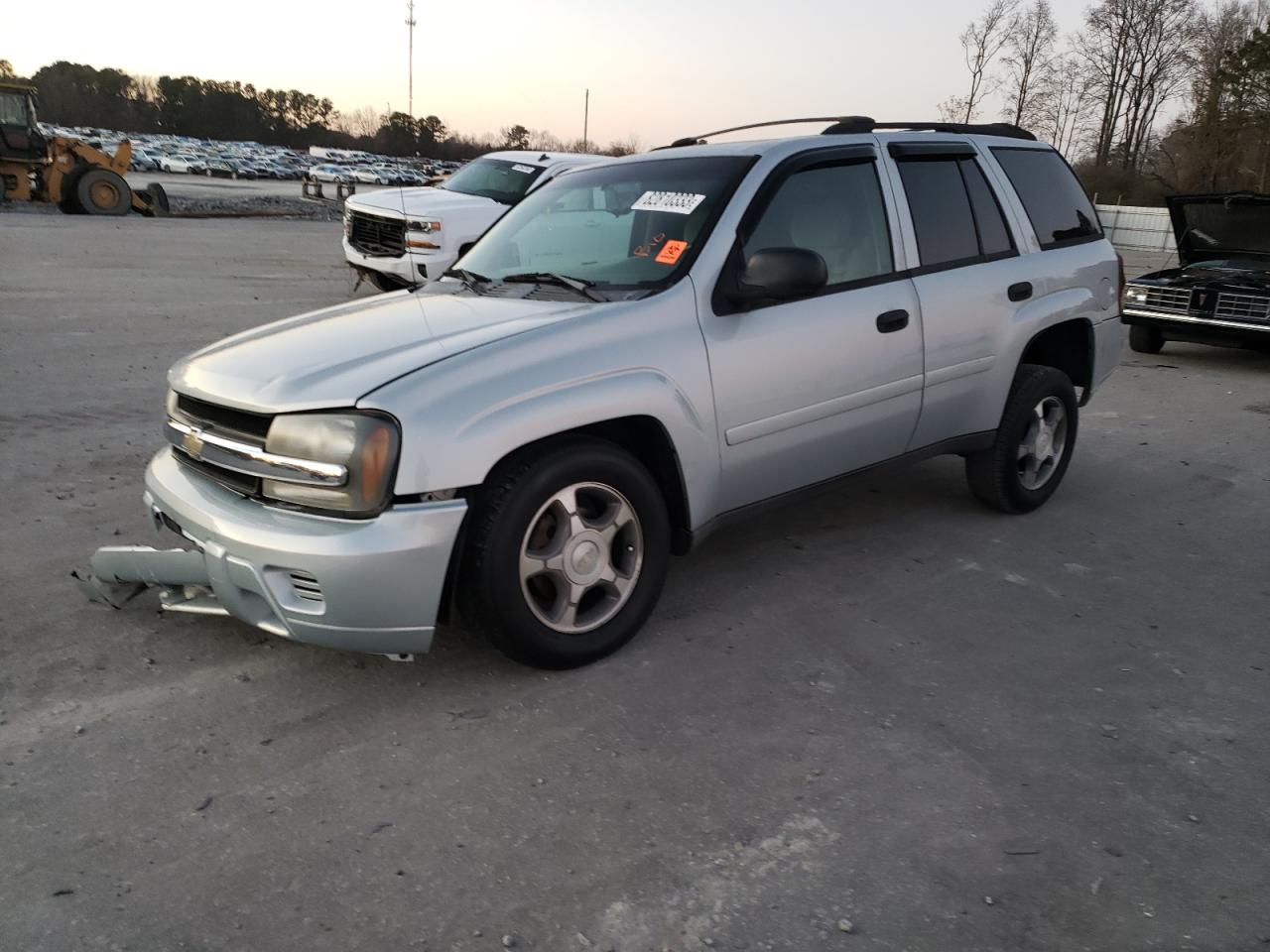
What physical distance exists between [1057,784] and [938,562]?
1.78 metres

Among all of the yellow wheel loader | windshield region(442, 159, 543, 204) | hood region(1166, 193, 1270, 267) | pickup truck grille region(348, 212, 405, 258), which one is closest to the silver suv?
hood region(1166, 193, 1270, 267)

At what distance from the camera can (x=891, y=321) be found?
413 centimetres

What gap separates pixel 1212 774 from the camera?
114 inches

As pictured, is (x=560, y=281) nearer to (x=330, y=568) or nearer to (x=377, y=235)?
(x=330, y=568)

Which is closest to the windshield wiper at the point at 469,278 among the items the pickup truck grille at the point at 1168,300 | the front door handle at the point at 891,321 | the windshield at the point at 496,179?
the front door handle at the point at 891,321

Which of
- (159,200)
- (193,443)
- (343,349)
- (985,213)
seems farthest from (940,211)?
(159,200)

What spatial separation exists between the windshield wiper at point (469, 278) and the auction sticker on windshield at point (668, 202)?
0.70 m

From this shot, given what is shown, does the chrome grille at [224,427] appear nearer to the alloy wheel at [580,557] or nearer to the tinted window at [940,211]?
the alloy wheel at [580,557]

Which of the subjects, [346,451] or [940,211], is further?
[940,211]

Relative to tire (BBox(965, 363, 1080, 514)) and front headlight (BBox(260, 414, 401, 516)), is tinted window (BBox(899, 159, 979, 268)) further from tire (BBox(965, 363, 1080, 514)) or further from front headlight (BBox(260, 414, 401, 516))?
front headlight (BBox(260, 414, 401, 516))

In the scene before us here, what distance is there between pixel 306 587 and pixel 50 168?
2571 centimetres

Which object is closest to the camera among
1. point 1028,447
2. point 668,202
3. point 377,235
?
point 668,202

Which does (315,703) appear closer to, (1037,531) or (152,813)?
(152,813)

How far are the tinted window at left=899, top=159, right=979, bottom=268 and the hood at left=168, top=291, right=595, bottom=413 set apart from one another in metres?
1.71
